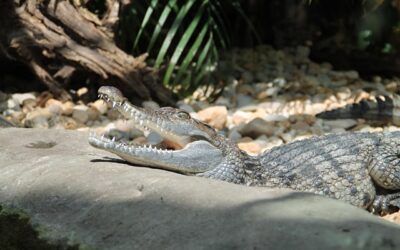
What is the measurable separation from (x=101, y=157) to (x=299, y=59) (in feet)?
13.9

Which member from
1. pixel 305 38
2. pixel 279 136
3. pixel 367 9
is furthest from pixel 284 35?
pixel 279 136

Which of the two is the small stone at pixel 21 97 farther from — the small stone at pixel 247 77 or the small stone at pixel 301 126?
the small stone at pixel 301 126

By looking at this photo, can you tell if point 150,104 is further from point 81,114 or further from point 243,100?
point 243,100

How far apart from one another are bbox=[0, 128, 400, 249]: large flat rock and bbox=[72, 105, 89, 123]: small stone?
230cm

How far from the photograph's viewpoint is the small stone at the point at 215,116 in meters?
5.62

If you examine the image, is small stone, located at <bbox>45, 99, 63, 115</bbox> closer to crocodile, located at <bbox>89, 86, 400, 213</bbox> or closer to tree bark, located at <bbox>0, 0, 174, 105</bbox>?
tree bark, located at <bbox>0, 0, 174, 105</bbox>

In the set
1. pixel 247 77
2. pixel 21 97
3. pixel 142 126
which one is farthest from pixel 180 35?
pixel 142 126

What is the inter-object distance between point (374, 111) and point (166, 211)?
120 inches

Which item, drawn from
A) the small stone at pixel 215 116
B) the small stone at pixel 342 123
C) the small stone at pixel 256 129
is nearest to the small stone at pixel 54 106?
the small stone at pixel 215 116

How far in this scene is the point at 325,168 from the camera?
4.03 m

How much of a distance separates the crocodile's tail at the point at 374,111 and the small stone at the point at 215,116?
85 centimetres

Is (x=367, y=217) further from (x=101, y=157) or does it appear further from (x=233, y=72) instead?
(x=233, y=72)

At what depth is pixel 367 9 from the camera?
6.29 metres

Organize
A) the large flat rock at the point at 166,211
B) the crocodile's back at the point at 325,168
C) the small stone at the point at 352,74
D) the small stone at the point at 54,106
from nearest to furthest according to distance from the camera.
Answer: the large flat rock at the point at 166,211, the crocodile's back at the point at 325,168, the small stone at the point at 54,106, the small stone at the point at 352,74
